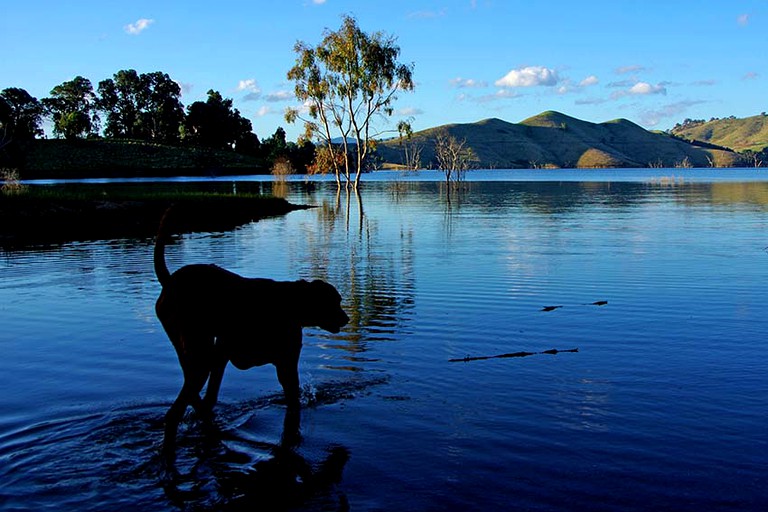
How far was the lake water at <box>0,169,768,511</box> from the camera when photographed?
6.72 meters

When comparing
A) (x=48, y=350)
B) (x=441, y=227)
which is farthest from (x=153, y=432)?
(x=441, y=227)

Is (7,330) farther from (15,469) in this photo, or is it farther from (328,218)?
(328,218)

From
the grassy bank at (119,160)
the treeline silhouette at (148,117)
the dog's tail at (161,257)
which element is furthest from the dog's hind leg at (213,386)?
the treeline silhouette at (148,117)

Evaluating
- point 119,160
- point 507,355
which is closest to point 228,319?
point 507,355

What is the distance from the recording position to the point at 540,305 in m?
15.6

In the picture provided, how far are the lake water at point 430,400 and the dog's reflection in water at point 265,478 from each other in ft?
0.08

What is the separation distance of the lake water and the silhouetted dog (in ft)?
2.72

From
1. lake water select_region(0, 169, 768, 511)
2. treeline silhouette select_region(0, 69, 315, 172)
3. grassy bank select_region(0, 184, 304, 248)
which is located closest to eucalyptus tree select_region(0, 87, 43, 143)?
treeline silhouette select_region(0, 69, 315, 172)

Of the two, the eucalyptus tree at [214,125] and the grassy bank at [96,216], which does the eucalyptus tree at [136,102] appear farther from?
the grassy bank at [96,216]

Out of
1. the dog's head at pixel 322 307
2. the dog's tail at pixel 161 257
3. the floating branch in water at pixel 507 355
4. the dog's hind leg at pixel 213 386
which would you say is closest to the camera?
the dog's tail at pixel 161 257

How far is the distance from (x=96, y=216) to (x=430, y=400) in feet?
111

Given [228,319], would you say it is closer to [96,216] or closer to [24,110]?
[96,216]

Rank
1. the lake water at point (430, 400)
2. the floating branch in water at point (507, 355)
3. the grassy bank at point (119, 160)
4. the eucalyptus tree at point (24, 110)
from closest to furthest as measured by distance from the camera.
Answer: the lake water at point (430, 400) < the floating branch in water at point (507, 355) < the grassy bank at point (119, 160) < the eucalyptus tree at point (24, 110)

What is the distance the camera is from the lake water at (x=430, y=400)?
672 cm
